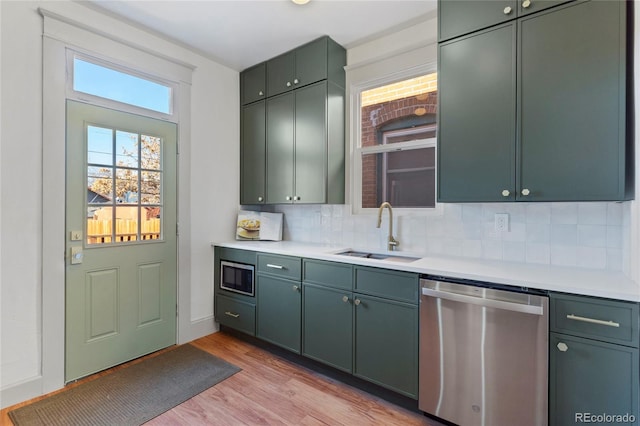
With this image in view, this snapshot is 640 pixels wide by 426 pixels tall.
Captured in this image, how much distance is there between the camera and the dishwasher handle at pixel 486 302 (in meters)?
1.48

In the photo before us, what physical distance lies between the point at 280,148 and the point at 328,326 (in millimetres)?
1730

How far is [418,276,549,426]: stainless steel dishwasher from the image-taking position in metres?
1.49

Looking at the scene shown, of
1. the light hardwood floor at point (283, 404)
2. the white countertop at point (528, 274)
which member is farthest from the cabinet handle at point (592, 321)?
the light hardwood floor at point (283, 404)

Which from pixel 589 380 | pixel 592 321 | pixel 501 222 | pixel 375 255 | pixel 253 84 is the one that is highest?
pixel 253 84

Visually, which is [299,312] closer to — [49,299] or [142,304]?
[142,304]

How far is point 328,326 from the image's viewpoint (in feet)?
7.46

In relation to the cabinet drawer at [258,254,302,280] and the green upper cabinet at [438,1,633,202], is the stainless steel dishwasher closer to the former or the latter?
the green upper cabinet at [438,1,633,202]

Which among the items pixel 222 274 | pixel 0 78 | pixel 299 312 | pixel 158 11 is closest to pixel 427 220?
pixel 299 312

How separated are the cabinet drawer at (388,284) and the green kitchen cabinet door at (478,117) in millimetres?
592

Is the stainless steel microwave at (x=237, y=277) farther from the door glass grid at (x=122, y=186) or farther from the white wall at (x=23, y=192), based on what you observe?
the white wall at (x=23, y=192)

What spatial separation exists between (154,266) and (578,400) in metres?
2.99

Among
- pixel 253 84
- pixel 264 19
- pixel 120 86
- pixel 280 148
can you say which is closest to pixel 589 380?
pixel 280 148

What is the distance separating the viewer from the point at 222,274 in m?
3.12

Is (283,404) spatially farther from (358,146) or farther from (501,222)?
(358,146)
